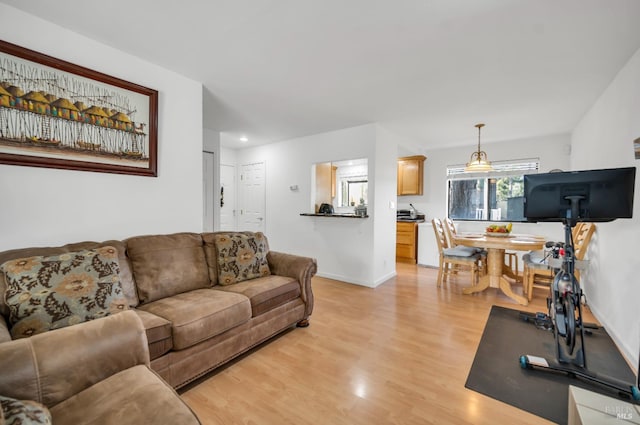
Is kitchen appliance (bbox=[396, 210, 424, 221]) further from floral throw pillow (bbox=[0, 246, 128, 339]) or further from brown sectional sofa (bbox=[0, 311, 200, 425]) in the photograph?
brown sectional sofa (bbox=[0, 311, 200, 425])

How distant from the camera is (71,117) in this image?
205 centimetres

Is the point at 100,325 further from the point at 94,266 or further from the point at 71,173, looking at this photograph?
the point at 71,173

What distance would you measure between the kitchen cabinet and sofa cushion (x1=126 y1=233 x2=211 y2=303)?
4367 mm

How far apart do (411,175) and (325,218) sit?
2.54 metres

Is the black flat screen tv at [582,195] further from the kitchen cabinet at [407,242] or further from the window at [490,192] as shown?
the kitchen cabinet at [407,242]

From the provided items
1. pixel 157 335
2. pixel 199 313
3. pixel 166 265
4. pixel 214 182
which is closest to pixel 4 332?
pixel 157 335

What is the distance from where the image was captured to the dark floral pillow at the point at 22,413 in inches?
29.9

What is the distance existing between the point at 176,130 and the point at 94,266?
4.85 ft

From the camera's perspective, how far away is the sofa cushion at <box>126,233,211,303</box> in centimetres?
209

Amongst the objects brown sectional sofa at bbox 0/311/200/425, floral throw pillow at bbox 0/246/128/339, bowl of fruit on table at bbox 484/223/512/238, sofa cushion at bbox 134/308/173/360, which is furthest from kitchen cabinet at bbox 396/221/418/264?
brown sectional sofa at bbox 0/311/200/425

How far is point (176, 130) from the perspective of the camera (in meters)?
2.67

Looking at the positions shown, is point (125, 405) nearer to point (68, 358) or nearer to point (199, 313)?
point (68, 358)

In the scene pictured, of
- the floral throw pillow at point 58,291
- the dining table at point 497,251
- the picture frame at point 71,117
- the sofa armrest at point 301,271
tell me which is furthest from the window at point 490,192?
the floral throw pillow at point 58,291

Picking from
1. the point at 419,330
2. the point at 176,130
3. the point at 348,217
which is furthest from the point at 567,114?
the point at 176,130
